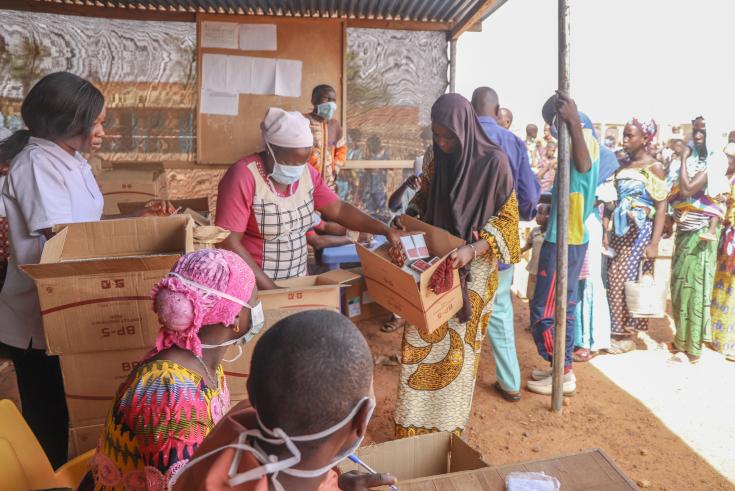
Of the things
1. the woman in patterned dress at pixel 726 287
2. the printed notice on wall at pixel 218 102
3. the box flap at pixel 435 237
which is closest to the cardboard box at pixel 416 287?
the box flap at pixel 435 237

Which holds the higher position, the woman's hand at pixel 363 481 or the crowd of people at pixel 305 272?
the crowd of people at pixel 305 272

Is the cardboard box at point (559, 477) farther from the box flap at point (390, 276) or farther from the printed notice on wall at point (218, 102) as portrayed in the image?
the printed notice on wall at point (218, 102)

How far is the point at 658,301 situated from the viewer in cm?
526

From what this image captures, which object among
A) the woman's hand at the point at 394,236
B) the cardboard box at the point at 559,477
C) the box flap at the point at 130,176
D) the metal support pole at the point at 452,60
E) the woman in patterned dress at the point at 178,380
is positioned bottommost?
the cardboard box at the point at 559,477

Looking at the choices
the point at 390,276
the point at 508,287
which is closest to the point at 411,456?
the point at 390,276

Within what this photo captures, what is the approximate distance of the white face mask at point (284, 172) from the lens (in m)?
3.00

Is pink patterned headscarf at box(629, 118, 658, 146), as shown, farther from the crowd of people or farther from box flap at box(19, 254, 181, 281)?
box flap at box(19, 254, 181, 281)

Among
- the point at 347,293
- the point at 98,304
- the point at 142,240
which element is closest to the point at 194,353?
the point at 98,304

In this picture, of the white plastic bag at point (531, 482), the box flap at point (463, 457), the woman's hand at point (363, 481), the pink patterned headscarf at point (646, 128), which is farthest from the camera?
the pink patterned headscarf at point (646, 128)

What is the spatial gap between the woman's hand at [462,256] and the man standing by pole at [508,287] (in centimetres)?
88

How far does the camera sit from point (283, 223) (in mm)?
3109

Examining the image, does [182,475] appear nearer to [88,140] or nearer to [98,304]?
[98,304]

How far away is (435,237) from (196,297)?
1.79 m

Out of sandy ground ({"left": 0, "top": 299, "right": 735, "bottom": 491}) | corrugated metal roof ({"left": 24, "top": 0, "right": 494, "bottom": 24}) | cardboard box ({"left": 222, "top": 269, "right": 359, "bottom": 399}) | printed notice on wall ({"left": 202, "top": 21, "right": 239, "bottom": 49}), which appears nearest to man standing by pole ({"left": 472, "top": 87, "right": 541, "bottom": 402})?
sandy ground ({"left": 0, "top": 299, "right": 735, "bottom": 491})
